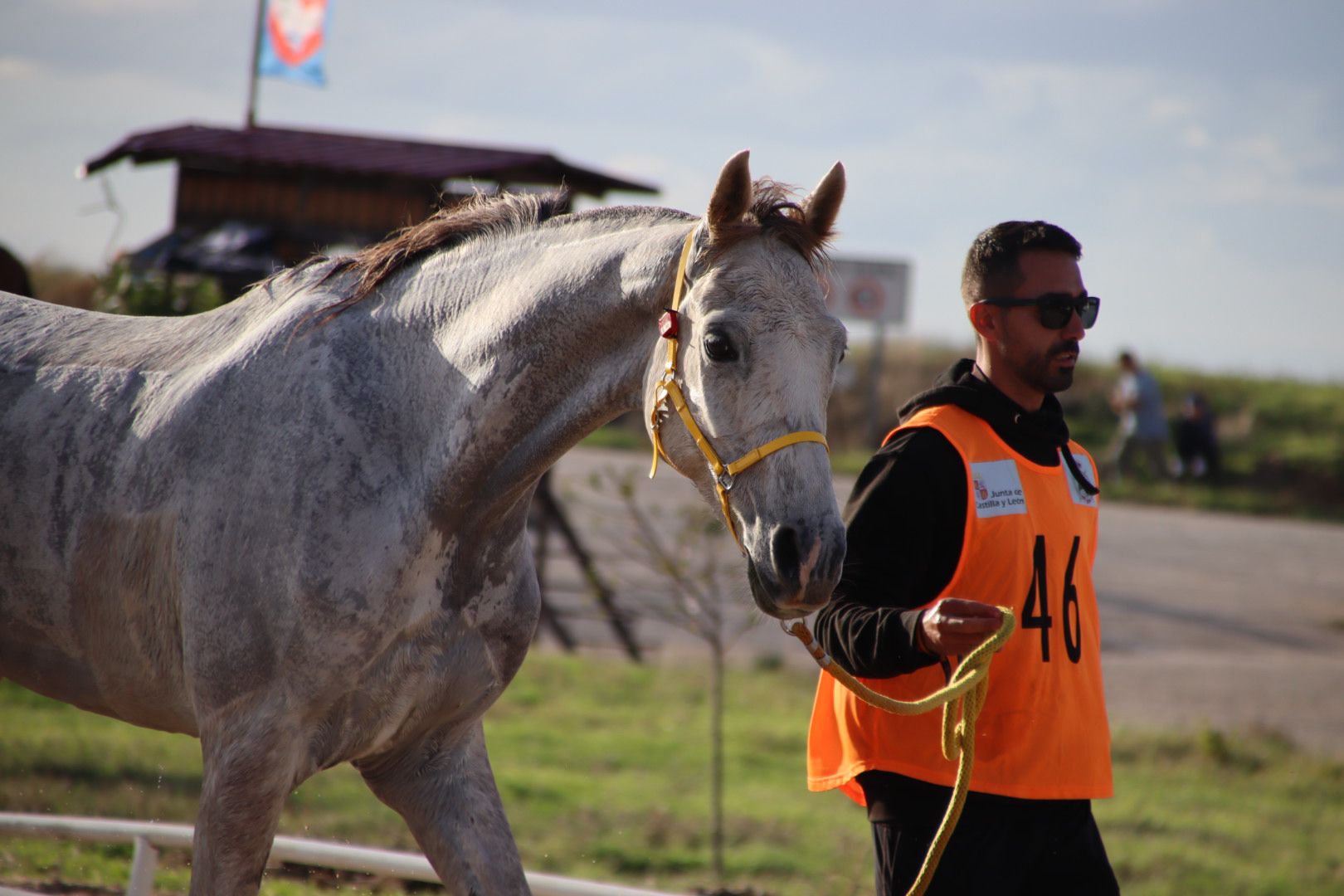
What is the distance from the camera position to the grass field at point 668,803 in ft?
20.4

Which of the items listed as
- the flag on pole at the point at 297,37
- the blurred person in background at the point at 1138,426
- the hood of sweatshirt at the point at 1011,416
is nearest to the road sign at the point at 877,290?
the blurred person in background at the point at 1138,426

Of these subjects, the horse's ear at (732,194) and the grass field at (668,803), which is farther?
the grass field at (668,803)

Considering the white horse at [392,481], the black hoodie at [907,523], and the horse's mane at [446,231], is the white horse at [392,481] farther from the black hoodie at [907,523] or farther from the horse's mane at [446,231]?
the black hoodie at [907,523]

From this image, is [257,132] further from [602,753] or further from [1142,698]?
[1142,698]

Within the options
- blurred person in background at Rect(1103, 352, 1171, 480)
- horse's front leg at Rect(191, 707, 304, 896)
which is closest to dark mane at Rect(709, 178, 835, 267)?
horse's front leg at Rect(191, 707, 304, 896)

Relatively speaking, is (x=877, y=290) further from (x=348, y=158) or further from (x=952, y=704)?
(x=952, y=704)

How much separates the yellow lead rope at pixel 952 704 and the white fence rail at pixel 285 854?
1226 mm

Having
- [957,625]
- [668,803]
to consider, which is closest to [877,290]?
[668,803]

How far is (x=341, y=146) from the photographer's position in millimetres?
10375

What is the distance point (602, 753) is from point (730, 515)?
598cm

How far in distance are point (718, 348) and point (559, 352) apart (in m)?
0.47

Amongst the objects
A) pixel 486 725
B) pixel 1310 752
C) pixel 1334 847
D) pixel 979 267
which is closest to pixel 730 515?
pixel 979 267

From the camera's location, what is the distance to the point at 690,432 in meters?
2.61

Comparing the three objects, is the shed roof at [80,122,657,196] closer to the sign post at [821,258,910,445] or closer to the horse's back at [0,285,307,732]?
the horse's back at [0,285,307,732]
